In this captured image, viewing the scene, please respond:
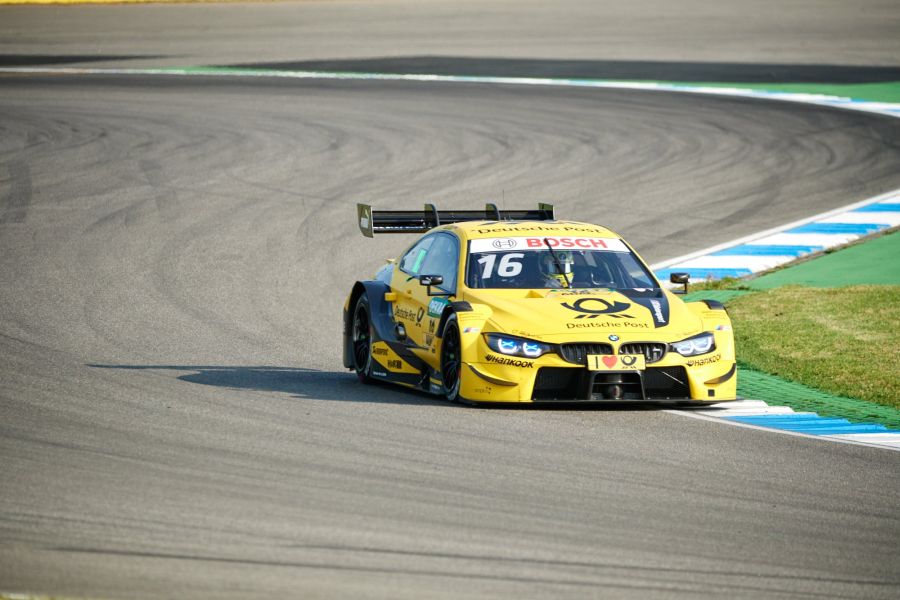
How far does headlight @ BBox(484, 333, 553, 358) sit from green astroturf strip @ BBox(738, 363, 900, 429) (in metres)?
2.01

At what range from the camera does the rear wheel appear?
41.4 ft

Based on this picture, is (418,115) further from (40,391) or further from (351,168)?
(40,391)

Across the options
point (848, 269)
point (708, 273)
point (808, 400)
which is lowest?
point (708, 273)

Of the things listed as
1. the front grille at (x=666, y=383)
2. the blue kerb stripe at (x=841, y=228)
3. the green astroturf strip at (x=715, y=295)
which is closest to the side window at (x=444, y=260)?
the front grille at (x=666, y=383)

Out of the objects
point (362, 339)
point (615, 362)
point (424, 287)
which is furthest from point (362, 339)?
point (615, 362)

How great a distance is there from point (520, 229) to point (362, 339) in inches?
65.6

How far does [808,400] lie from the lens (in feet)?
38.4

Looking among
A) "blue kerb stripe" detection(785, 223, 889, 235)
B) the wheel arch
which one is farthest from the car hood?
"blue kerb stripe" detection(785, 223, 889, 235)

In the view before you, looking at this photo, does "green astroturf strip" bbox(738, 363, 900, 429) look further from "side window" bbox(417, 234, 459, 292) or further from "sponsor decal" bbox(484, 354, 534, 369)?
"side window" bbox(417, 234, 459, 292)

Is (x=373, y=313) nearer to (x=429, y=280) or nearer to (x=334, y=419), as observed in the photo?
(x=429, y=280)

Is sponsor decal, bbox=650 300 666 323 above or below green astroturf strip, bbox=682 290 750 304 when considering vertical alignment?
above

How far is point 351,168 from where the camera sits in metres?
24.6

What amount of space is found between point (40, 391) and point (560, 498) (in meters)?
4.58

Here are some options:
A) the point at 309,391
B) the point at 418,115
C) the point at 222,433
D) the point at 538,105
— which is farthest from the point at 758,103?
the point at 222,433
